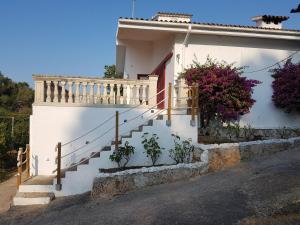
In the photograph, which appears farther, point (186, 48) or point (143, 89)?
point (186, 48)

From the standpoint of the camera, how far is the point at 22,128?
69.3 feet

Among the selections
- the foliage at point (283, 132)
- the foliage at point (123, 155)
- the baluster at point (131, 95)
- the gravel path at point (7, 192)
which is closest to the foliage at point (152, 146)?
the foliage at point (123, 155)

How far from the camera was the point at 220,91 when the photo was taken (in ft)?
37.7

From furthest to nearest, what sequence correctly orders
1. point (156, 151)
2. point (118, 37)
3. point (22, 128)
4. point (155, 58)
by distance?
point (22, 128)
point (155, 58)
point (118, 37)
point (156, 151)

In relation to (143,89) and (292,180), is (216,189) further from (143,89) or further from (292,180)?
(143,89)

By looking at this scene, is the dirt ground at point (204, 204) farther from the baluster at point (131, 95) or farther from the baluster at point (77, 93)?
the baluster at point (131, 95)

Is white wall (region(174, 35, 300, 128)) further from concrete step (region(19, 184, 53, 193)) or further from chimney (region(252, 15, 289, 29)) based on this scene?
concrete step (region(19, 184, 53, 193))

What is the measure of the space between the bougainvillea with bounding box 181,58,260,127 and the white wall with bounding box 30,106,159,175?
1.97m

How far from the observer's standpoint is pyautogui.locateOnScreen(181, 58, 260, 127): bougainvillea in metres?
11.4

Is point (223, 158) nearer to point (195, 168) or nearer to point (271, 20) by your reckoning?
point (195, 168)

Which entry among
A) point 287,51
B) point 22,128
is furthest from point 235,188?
point 22,128

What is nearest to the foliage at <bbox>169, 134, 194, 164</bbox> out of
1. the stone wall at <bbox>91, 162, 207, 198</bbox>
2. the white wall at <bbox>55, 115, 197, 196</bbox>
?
the white wall at <bbox>55, 115, 197, 196</bbox>

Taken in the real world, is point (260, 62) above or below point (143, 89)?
above

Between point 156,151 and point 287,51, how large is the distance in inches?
274
